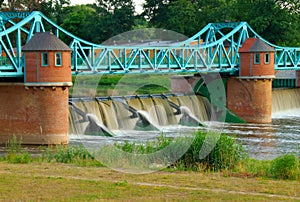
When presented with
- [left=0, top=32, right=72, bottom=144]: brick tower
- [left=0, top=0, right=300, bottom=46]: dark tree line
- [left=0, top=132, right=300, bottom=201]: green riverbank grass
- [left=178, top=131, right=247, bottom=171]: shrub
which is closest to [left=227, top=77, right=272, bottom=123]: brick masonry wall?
[left=0, top=32, right=72, bottom=144]: brick tower

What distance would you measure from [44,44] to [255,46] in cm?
2132

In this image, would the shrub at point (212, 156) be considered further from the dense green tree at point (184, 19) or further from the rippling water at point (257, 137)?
the dense green tree at point (184, 19)

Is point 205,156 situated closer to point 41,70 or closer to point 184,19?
point 41,70

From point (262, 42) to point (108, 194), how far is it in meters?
38.4

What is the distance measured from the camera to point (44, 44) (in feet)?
127

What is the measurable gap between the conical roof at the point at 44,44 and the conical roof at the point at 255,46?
65.3 feet

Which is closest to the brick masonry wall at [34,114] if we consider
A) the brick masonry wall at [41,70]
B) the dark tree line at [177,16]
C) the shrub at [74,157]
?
the brick masonry wall at [41,70]

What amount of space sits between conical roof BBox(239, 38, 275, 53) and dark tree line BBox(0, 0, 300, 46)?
20897 millimetres

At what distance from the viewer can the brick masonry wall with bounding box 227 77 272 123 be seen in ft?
176

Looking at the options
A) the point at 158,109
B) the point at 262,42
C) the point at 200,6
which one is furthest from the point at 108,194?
the point at 200,6

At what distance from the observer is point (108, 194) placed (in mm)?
18625

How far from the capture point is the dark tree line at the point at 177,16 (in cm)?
8069

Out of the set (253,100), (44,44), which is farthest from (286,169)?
(253,100)

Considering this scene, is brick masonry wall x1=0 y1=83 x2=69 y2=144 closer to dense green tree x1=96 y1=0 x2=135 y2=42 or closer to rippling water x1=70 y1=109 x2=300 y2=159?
rippling water x1=70 y1=109 x2=300 y2=159
